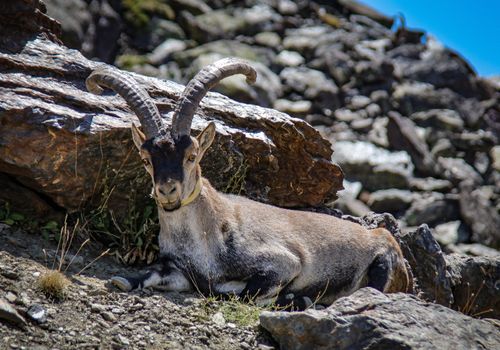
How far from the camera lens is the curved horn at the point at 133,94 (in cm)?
934

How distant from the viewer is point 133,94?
959 cm

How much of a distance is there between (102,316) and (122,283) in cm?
100

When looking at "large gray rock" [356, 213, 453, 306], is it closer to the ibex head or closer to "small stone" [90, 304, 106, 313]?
the ibex head

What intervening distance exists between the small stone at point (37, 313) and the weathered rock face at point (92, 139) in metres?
2.81

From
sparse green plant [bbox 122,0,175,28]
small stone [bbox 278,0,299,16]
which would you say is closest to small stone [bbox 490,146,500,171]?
small stone [bbox 278,0,299,16]

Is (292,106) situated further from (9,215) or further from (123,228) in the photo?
(9,215)

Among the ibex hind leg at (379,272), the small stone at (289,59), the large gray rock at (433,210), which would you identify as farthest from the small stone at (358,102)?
the ibex hind leg at (379,272)

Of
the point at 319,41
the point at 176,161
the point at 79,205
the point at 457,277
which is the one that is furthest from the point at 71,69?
the point at 319,41

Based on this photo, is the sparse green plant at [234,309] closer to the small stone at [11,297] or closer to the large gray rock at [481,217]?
the small stone at [11,297]

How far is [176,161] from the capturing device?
8812 mm

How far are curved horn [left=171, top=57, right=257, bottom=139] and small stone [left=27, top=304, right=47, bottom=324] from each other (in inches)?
113

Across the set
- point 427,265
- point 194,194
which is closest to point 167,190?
point 194,194

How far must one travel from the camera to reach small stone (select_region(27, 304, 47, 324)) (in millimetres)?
7180

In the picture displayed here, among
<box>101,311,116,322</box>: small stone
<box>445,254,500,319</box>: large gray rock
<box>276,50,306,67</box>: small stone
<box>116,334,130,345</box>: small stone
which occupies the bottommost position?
<box>101,311,116,322</box>: small stone
